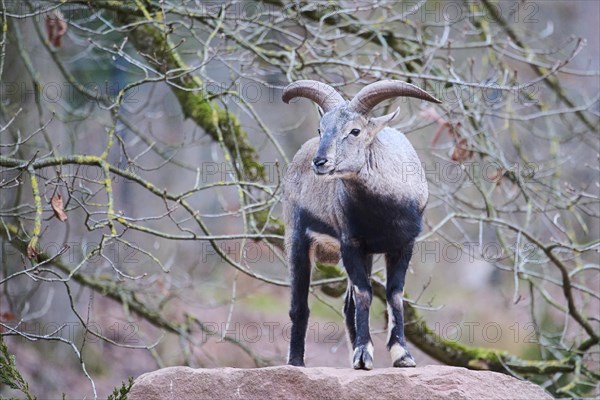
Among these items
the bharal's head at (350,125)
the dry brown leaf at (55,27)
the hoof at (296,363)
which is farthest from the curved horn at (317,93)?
the dry brown leaf at (55,27)

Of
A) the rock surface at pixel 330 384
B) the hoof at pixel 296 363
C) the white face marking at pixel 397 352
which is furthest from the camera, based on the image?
the hoof at pixel 296 363

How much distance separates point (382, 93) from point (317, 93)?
476 mm

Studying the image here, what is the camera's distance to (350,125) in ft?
20.3

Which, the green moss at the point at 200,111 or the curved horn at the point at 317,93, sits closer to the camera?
the curved horn at the point at 317,93

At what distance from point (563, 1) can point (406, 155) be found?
56.2 feet

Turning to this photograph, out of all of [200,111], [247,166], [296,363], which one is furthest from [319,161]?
[200,111]

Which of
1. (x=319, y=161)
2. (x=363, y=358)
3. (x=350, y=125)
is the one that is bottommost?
(x=363, y=358)

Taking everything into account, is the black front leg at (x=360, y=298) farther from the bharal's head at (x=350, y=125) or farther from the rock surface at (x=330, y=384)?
the bharal's head at (x=350, y=125)

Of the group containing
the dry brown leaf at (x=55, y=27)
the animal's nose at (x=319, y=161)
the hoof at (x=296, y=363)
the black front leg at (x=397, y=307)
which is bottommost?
the hoof at (x=296, y=363)

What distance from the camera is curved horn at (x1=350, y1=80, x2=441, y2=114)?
6203 mm

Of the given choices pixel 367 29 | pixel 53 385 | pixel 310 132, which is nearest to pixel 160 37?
pixel 367 29

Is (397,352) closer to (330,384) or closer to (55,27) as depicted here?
(330,384)

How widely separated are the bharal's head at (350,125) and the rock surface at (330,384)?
122 cm

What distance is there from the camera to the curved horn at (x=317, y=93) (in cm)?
641
